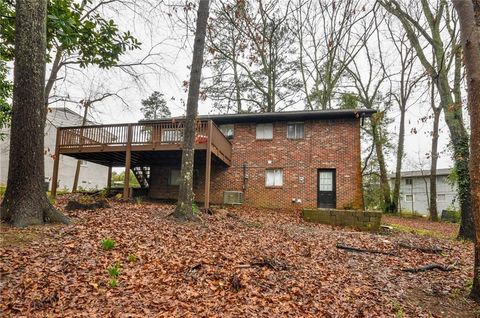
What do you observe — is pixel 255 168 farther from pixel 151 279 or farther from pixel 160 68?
pixel 151 279

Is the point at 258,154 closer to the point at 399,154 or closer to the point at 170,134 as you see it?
the point at 170,134

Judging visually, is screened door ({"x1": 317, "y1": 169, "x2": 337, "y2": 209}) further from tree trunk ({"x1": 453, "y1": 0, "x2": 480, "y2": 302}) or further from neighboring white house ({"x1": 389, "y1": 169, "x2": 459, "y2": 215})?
neighboring white house ({"x1": 389, "y1": 169, "x2": 459, "y2": 215})

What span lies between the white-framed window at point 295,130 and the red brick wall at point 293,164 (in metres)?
0.20

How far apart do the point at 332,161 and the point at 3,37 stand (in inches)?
526

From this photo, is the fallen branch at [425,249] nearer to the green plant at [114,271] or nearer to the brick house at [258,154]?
the brick house at [258,154]

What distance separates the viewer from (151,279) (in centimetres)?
404

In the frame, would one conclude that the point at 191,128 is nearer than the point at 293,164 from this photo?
Yes

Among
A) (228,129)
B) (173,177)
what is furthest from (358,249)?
(173,177)

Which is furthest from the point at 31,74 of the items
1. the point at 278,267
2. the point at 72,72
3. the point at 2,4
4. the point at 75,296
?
the point at 72,72

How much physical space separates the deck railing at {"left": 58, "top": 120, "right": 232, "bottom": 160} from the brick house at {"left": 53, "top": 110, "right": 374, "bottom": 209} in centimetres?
4

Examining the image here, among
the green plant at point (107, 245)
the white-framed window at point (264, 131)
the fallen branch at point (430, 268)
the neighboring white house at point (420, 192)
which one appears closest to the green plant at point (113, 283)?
the green plant at point (107, 245)

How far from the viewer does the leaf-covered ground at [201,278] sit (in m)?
3.44

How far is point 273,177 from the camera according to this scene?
48.9ft

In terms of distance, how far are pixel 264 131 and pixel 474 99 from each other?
1142 cm
